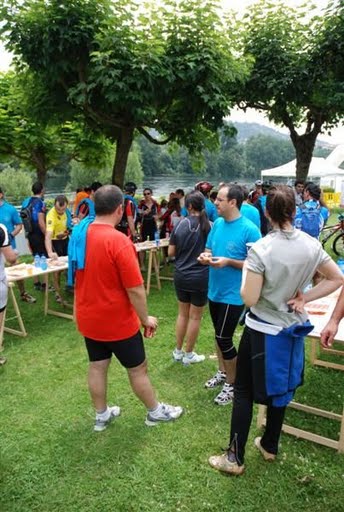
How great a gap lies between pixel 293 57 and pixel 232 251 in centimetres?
785

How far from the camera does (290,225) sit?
7.03 feet

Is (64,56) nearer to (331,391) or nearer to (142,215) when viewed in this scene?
(142,215)

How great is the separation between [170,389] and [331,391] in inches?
59.0

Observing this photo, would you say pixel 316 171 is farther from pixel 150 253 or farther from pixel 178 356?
pixel 178 356

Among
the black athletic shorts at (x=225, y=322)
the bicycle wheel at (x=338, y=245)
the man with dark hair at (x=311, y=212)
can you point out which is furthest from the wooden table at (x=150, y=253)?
the bicycle wheel at (x=338, y=245)

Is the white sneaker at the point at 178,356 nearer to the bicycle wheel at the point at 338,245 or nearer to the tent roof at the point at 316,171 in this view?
the bicycle wheel at the point at 338,245

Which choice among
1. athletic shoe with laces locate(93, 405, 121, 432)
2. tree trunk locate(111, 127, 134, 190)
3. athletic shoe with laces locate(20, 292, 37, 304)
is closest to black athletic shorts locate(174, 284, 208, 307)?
athletic shoe with laces locate(93, 405, 121, 432)

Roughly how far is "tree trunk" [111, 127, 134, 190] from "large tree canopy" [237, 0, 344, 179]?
3413 millimetres

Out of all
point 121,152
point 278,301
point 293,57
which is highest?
point 293,57

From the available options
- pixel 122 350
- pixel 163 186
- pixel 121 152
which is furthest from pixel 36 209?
pixel 163 186

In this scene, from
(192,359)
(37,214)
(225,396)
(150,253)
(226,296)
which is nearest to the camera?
(226,296)

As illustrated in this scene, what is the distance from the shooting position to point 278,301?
2162 millimetres

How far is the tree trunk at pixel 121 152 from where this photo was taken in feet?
25.1

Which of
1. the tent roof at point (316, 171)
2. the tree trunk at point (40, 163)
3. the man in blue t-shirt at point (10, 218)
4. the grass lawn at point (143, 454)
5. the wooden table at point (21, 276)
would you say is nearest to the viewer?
the grass lawn at point (143, 454)
